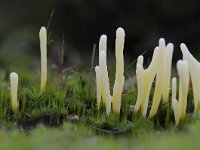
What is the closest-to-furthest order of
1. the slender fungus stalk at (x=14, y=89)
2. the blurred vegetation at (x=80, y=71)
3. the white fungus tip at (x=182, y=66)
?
1. the blurred vegetation at (x=80, y=71)
2. the white fungus tip at (x=182, y=66)
3. the slender fungus stalk at (x=14, y=89)

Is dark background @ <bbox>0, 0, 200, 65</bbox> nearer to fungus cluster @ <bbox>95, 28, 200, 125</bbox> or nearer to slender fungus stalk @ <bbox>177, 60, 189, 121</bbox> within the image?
fungus cluster @ <bbox>95, 28, 200, 125</bbox>

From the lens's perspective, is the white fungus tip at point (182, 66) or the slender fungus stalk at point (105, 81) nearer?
the white fungus tip at point (182, 66)

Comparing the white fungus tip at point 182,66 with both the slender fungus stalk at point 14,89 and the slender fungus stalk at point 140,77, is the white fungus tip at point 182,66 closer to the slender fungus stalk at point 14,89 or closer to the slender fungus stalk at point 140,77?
the slender fungus stalk at point 140,77

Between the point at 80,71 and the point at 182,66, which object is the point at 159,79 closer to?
the point at 182,66

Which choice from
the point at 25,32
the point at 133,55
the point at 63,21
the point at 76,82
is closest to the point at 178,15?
the point at 133,55

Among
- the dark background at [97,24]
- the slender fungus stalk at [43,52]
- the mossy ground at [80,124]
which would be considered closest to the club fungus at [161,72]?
the mossy ground at [80,124]

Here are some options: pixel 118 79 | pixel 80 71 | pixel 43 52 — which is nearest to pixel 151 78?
pixel 118 79

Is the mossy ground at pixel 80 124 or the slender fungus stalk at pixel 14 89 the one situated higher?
the slender fungus stalk at pixel 14 89
